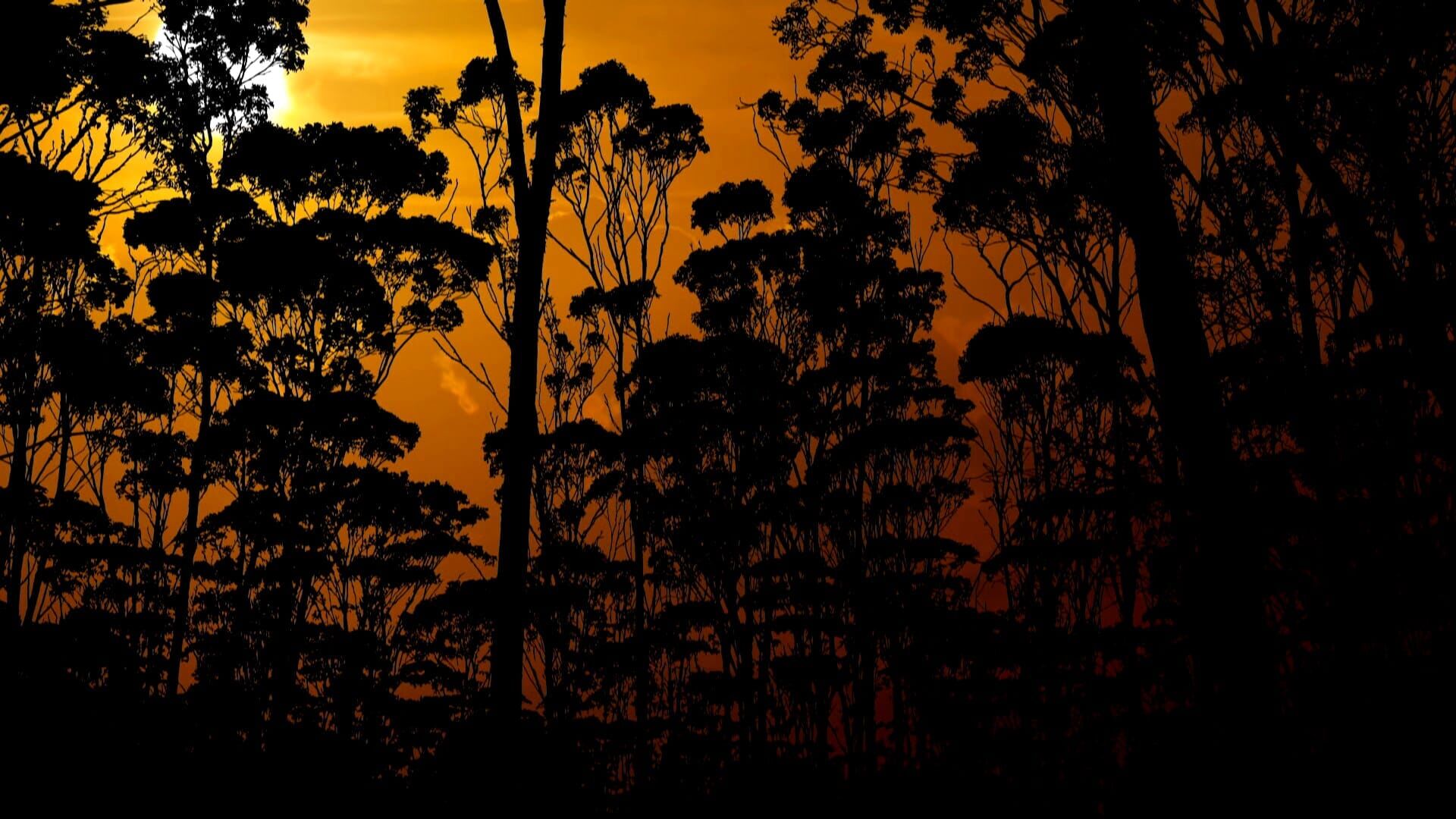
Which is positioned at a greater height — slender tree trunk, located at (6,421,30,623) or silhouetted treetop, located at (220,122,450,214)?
silhouetted treetop, located at (220,122,450,214)

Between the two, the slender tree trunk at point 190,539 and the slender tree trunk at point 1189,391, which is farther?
the slender tree trunk at point 190,539

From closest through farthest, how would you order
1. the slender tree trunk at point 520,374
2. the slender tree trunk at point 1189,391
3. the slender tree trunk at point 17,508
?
1. the slender tree trunk at point 1189,391
2. the slender tree trunk at point 520,374
3. the slender tree trunk at point 17,508

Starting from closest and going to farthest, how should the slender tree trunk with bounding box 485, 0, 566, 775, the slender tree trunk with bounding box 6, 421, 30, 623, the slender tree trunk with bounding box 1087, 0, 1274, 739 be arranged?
1. the slender tree trunk with bounding box 1087, 0, 1274, 739
2. the slender tree trunk with bounding box 485, 0, 566, 775
3. the slender tree trunk with bounding box 6, 421, 30, 623

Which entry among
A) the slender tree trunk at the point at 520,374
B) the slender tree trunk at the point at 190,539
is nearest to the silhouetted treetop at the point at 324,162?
the slender tree trunk at the point at 190,539

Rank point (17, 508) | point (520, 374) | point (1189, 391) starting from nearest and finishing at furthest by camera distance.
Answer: point (1189, 391)
point (520, 374)
point (17, 508)

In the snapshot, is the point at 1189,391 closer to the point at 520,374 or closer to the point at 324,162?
the point at 520,374

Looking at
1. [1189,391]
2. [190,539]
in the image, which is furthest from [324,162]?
[1189,391]

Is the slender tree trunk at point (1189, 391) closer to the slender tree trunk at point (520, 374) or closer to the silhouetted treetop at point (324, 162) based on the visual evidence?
the slender tree trunk at point (520, 374)

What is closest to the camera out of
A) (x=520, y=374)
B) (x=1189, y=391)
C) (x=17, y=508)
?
(x=1189, y=391)

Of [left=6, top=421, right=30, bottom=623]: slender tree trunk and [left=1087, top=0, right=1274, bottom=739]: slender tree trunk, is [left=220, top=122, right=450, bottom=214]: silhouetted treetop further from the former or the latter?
[left=1087, top=0, right=1274, bottom=739]: slender tree trunk

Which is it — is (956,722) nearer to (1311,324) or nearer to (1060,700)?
(1060,700)

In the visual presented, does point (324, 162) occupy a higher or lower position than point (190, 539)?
higher

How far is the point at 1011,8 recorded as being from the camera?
12734 mm

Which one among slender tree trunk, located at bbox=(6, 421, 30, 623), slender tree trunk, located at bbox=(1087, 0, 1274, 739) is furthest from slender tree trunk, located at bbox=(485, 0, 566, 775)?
slender tree trunk, located at bbox=(6, 421, 30, 623)
